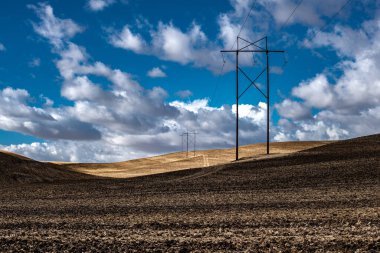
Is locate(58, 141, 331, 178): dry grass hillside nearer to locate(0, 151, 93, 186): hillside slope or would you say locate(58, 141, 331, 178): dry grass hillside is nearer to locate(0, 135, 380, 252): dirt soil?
locate(0, 151, 93, 186): hillside slope

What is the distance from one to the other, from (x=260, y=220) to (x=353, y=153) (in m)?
36.0

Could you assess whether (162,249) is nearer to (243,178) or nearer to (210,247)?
(210,247)

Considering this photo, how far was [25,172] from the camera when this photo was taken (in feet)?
188

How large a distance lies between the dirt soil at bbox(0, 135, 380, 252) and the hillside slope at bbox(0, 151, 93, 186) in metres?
15.3

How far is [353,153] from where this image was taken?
51.1 metres

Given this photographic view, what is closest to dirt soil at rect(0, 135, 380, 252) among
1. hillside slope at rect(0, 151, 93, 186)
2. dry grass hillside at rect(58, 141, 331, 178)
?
hillside slope at rect(0, 151, 93, 186)

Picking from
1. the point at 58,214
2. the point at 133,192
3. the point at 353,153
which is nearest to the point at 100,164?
the point at 353,153

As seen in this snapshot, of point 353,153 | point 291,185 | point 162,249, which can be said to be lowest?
point 162,249

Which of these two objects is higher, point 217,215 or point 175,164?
point 175,164

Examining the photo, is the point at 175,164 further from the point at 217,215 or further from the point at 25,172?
the point at 217,215

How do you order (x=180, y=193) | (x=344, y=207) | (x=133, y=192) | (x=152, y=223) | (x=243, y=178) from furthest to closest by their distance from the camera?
(x=243, y=178) < (x=133, y=192) < (x=180, y=193) < (x=344, y=207) < (x=152, y=223)

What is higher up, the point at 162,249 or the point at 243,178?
the point at 243,178

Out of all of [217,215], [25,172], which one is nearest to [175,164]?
[25,172]

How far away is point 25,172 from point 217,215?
42.1 metres
